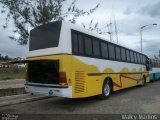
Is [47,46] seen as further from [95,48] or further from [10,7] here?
[10,7]

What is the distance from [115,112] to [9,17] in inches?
382

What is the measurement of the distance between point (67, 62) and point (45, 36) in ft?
5.66

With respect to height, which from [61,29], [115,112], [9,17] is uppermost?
[9,17]

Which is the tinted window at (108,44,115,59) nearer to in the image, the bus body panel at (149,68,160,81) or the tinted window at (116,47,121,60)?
the tinted window at (116,47,121,60)

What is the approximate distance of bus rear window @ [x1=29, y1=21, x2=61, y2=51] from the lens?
395 inches

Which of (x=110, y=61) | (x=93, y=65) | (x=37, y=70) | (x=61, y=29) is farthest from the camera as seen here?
(x=110, y=61)

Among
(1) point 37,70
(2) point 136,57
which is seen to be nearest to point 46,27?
(1) point 37,70

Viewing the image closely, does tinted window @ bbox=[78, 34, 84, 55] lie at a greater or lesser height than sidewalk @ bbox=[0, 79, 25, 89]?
greater

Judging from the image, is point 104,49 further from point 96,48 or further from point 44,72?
point 44,72

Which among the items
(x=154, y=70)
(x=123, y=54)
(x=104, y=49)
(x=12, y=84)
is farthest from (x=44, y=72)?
(x=154, y=70)

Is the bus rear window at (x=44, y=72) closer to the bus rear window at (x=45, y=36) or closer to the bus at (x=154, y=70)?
the bus rear window at (x=45, y=36)

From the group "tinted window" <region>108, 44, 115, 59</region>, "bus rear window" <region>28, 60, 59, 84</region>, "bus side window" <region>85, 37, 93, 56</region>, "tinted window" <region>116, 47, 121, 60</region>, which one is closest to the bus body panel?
"tinted window" <region>116, 47, 121, 60</region>

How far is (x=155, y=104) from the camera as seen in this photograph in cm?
1081

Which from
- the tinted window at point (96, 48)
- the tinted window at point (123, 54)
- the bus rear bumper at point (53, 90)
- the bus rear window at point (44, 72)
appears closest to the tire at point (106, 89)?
the tinted window at point (96, 48)
